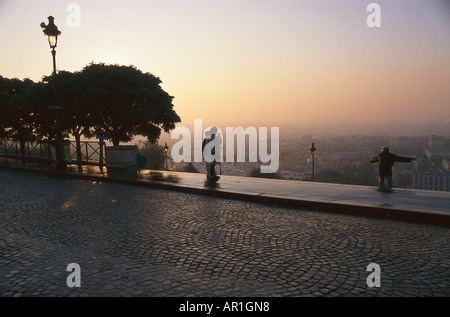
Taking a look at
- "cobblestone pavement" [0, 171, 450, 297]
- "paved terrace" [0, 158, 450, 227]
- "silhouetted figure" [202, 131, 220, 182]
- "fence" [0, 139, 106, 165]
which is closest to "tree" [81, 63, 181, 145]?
"fence" [0, 139, 106, 165]

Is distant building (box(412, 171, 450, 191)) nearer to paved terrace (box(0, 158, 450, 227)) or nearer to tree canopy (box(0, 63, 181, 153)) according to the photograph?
tree canopy (box(0, 63, 181, 153))

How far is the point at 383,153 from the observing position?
8953mm

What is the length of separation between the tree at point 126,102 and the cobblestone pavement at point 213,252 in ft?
43.5

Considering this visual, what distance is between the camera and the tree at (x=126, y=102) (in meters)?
19.6

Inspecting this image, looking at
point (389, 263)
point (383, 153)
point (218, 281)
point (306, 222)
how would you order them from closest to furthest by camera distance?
point (218, 281)
point (389, 263)
point (306, 222)
point (383, 153)

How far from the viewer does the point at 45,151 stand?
71.7ft

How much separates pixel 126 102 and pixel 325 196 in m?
16.2

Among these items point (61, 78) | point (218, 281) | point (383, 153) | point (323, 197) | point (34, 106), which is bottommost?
point (218, 281)

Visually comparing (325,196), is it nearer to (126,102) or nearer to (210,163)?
(210,163)

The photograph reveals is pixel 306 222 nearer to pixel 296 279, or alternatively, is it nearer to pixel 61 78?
pixel 296 279

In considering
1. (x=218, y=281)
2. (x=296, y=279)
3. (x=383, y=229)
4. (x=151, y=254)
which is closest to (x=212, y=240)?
(x=151, y=254)

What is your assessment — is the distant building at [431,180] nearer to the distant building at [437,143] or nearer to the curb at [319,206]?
the distant building at [437,143]

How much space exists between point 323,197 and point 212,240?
391cm

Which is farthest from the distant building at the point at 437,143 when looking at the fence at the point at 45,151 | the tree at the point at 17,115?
the tree at the point at 17,115
